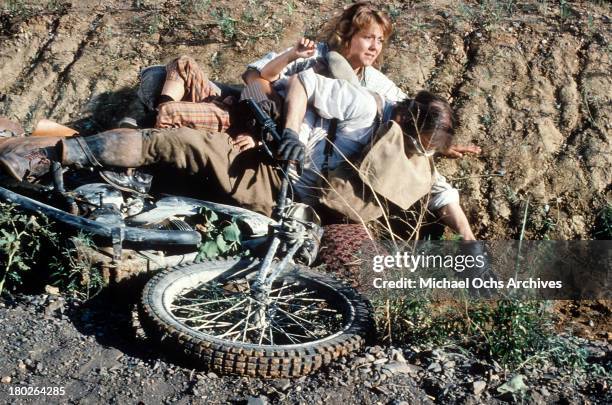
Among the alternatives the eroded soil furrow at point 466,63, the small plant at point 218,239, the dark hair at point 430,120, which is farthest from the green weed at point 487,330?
the eroded soil furrow at point 466,63

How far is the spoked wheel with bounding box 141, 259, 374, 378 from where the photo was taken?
4.09 m

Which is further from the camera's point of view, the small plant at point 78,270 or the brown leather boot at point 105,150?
the brown leather boot at point 105,150

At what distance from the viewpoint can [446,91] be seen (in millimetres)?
6980

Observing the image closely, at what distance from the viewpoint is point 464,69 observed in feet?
23.5

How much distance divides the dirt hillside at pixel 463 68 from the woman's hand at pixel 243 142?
1.53 meters

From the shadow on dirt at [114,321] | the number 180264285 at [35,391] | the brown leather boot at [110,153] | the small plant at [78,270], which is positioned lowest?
the number 180264285 at [35,391]

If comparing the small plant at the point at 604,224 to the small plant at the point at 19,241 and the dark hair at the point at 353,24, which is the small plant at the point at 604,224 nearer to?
the dark hair at the point at 353,24

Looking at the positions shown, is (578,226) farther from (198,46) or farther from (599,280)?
(198,46)

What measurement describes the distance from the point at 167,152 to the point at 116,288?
101cm

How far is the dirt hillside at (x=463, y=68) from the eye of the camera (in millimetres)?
6391

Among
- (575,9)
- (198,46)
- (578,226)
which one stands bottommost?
(578,226)

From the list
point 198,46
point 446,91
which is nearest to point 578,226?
point 446,91

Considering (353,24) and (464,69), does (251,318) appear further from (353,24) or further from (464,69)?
(464,69)

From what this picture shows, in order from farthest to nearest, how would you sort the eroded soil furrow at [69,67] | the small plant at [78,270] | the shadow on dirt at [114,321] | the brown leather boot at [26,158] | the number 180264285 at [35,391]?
the eroded soil furrow at [69,67], the brown leather boot at [26,158], the small plant at [78,270], the shadow on dirt at [114,321], the number 180264285 at [35,391]
